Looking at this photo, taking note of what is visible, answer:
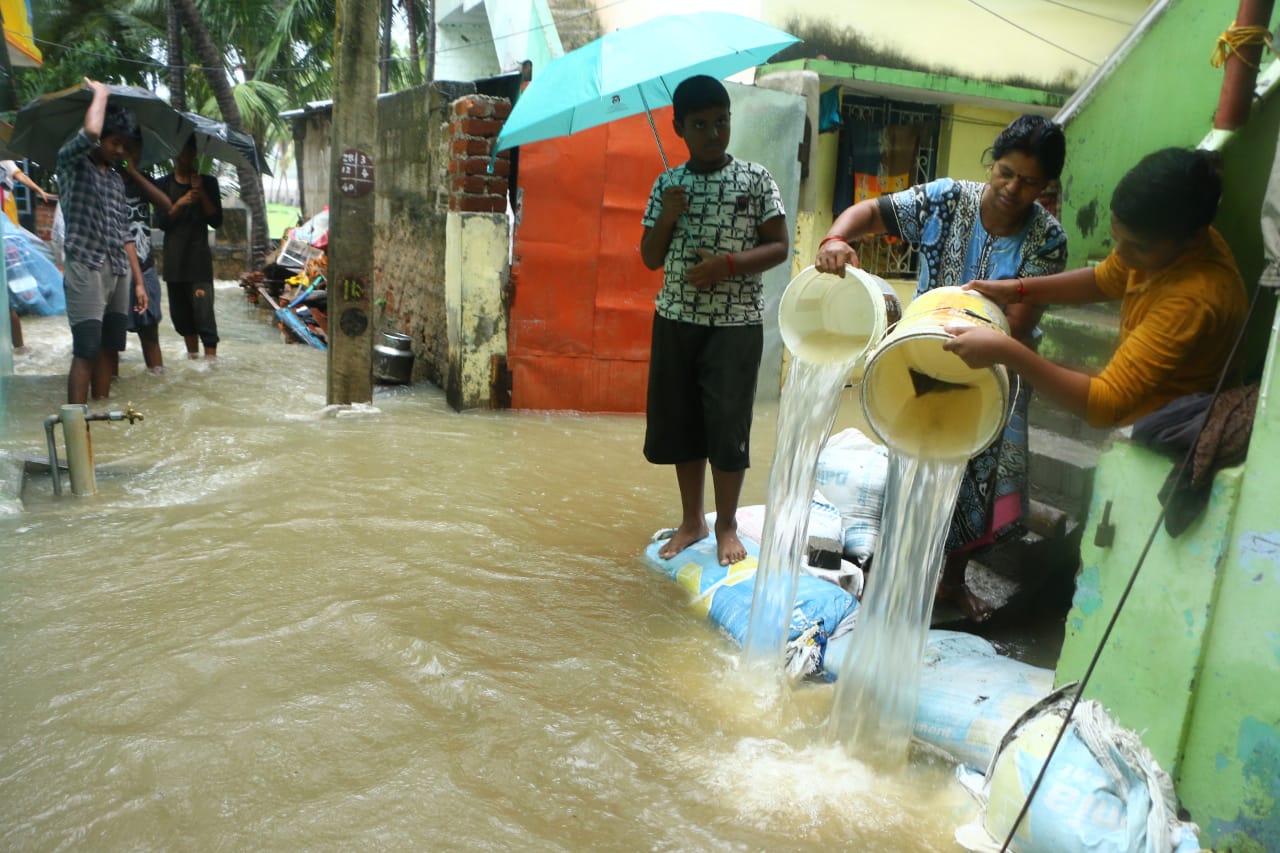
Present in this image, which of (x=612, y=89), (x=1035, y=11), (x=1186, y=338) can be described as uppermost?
(x=1035, y=11)

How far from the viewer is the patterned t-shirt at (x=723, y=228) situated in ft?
11.1

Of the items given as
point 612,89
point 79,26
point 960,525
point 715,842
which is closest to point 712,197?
point 612,89

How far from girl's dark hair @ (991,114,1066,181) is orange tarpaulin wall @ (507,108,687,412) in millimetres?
3846

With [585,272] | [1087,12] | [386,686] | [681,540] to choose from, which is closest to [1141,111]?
[681,540]

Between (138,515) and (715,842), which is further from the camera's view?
(138,515)

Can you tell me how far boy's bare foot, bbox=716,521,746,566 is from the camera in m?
3.43

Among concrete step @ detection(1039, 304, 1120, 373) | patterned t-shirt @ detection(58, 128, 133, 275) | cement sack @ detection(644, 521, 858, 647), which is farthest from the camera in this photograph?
patterned t-shirt @ detection(58, 128, 133, 275)

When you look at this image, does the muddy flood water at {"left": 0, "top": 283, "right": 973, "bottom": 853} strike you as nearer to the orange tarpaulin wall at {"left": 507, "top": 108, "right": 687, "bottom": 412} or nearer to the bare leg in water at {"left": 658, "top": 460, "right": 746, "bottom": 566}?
the bare leg in water at {"left": 658, "top": 460, "right": 746, "bottom": 566}

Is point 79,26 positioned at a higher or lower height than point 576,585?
higher

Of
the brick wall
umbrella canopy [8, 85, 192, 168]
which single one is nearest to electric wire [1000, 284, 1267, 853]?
the brick wall

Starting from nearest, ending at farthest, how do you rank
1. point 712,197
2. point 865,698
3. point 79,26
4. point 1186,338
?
point 1186,338 < point 865,698 < point 712,197 < point 79,26

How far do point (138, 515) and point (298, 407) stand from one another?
7.96 feet

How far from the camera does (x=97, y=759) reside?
222 cm

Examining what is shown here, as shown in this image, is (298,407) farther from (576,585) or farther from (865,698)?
(865,698)
